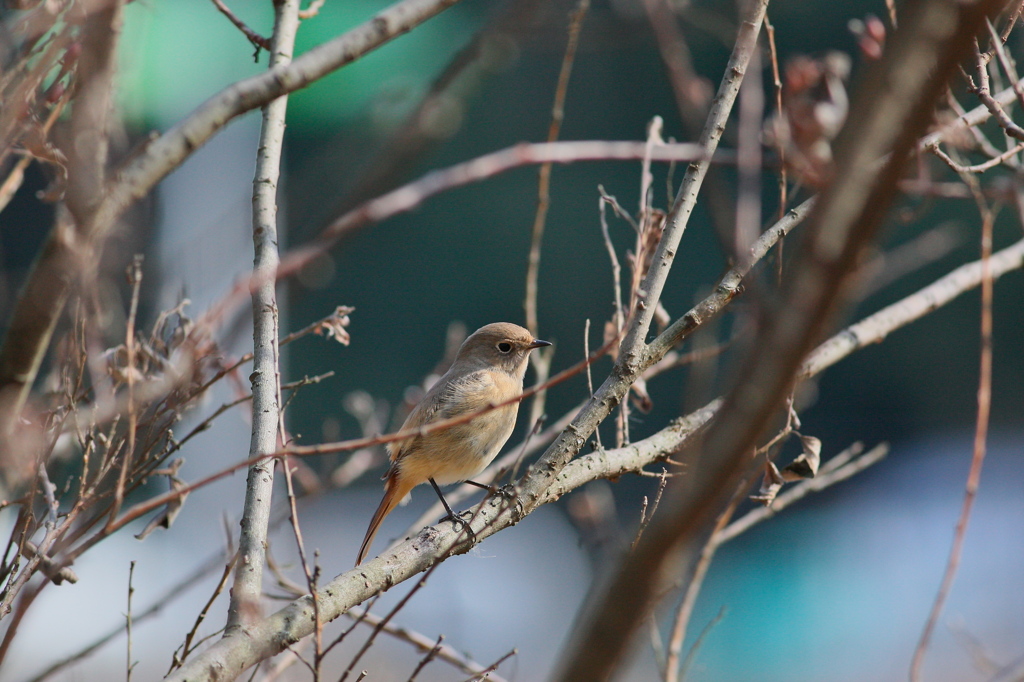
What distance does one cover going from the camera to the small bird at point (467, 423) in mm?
4207

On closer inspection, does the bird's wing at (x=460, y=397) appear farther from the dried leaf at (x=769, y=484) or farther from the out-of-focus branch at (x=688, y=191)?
the out-of-focus branch at (x=688, y=191)

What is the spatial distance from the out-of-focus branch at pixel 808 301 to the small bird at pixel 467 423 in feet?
9.58

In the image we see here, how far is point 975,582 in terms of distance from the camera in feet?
27.8

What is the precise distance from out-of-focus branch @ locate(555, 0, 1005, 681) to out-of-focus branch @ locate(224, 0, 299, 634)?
3.58ft

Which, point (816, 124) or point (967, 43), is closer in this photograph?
point (967, 43)

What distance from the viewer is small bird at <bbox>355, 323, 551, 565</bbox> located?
166 inches

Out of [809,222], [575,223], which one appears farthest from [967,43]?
[575,223]

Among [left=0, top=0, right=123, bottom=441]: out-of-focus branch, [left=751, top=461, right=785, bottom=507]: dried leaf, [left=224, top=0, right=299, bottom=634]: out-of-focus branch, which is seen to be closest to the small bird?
[left=751, top=461, right=785, bottom=507]: dried leaf

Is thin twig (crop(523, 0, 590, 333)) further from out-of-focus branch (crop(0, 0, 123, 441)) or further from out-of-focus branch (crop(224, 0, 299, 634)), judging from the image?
out-of-focus branch (crop(0, 0, 123, 441))

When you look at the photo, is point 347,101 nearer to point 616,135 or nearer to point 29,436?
point 616,135

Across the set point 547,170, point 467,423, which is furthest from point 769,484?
point 467,423

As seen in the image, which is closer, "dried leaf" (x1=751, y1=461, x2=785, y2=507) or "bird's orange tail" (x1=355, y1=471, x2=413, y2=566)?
"dried leaf" (x1=751, y1=461, x2=785, y2=507)

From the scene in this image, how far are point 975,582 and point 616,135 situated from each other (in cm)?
646

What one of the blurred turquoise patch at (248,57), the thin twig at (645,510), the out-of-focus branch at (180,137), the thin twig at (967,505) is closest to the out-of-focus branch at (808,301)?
the thin twig at (645,510)
